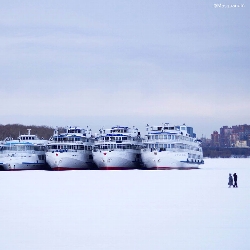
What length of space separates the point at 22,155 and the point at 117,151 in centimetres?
2007

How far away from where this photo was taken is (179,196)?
39.8 meters

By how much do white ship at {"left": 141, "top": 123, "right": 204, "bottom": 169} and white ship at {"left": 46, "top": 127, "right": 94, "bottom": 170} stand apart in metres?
14.0

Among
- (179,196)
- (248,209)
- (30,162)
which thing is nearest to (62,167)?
(30,162)

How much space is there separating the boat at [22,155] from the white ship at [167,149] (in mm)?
23719

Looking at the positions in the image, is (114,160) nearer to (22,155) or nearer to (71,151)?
(71,151)

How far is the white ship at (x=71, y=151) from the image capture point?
399 ft

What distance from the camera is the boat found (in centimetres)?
12250

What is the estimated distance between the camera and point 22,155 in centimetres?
12325

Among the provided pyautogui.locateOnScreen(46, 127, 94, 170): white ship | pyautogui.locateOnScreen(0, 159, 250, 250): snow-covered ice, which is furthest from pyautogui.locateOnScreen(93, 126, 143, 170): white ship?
pyautogui.locateOnScreen(0, 159, 250, 250): snow-covered ice

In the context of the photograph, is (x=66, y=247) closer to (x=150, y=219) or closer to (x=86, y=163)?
(x=150, y=219)

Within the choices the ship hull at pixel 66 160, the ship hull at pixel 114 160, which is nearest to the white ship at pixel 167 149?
the ship hull at pixel 114 160

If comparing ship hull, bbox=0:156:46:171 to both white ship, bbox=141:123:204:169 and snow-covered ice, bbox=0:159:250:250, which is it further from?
snow-covered ice, bbox=0:159:250:250

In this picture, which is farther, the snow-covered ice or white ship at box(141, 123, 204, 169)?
white ship at box(141, 123, 204, 169)

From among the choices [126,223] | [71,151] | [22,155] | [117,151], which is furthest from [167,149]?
[126,223]
